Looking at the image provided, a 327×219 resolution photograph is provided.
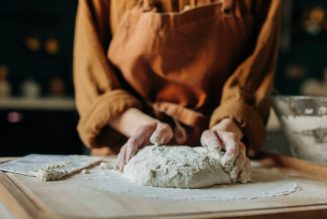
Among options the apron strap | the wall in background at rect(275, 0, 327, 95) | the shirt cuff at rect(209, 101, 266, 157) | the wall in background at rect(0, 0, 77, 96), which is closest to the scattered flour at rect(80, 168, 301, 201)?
the shirt cuff at rect(209, 101, 266, 157)

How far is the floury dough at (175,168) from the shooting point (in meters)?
0.85

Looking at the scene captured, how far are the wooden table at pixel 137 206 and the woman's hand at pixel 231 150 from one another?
0.13 meters

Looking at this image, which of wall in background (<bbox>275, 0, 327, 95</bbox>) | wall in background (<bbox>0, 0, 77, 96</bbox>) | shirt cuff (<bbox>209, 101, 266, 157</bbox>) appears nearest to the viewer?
shirt cuff (<bbox>209, 101, 266, 157</bbox>)

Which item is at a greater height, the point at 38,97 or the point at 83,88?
the point at 83,88

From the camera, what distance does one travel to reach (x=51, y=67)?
3539 millimetres

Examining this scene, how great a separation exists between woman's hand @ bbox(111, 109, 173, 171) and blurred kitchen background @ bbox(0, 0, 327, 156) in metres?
1.13

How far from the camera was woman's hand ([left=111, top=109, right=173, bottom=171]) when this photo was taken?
3.18 feet

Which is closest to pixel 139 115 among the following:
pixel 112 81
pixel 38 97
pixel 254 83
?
pixel 112 81

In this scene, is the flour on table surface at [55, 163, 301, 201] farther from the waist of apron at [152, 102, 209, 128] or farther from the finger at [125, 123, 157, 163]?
the waist of apron at [152, 102, 209, 128]

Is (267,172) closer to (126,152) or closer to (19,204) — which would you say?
(126,152)

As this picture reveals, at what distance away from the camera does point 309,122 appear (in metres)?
1.03

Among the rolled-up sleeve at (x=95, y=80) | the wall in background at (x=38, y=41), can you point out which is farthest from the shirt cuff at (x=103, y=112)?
the wall in background at (x=38, y=41)

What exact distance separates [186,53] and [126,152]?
29cm

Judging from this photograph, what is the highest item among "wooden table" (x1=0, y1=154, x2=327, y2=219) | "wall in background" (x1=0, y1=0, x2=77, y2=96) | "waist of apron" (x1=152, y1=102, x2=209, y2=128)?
"wooden table" (x1=0, y1=154, x2=327, y2=219)
